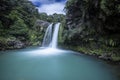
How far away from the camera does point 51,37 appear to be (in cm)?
2019

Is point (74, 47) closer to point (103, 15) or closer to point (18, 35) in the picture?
point (103, 15)

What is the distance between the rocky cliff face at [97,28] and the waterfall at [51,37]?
2777 millimetres

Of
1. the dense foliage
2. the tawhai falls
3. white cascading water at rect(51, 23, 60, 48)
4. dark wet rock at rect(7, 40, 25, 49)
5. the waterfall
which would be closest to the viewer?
the tawhai falls

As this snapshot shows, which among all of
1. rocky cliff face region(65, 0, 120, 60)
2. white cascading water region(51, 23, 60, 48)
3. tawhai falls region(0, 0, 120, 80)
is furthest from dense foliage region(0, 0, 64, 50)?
rocky cliff face region(65, 0, 120, 60)

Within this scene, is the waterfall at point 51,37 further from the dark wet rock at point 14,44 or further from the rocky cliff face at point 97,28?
the dark wet rock at point 14,44

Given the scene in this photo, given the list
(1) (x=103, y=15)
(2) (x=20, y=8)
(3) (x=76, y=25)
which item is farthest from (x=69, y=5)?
(2) (x=20, y=8)

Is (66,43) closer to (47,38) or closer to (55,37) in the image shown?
(55,37)

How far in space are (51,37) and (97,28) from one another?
9.28 metres

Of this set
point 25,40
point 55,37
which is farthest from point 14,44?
point 55,37

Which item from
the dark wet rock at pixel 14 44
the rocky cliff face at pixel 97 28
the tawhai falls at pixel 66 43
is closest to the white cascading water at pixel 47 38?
the tawhai falls at pixel 66 43

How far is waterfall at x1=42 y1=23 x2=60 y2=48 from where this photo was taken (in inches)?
753

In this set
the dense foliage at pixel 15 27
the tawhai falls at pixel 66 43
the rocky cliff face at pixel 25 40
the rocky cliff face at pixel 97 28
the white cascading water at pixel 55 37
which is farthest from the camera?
the white cascading water at pixel 55 37

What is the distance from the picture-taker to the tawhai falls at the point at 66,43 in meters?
7.49

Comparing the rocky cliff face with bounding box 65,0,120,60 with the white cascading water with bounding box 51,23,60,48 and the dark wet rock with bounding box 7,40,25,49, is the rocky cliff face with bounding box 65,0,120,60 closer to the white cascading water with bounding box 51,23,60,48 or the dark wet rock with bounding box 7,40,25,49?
the white cascading water with bounding box 51,23,60,48
